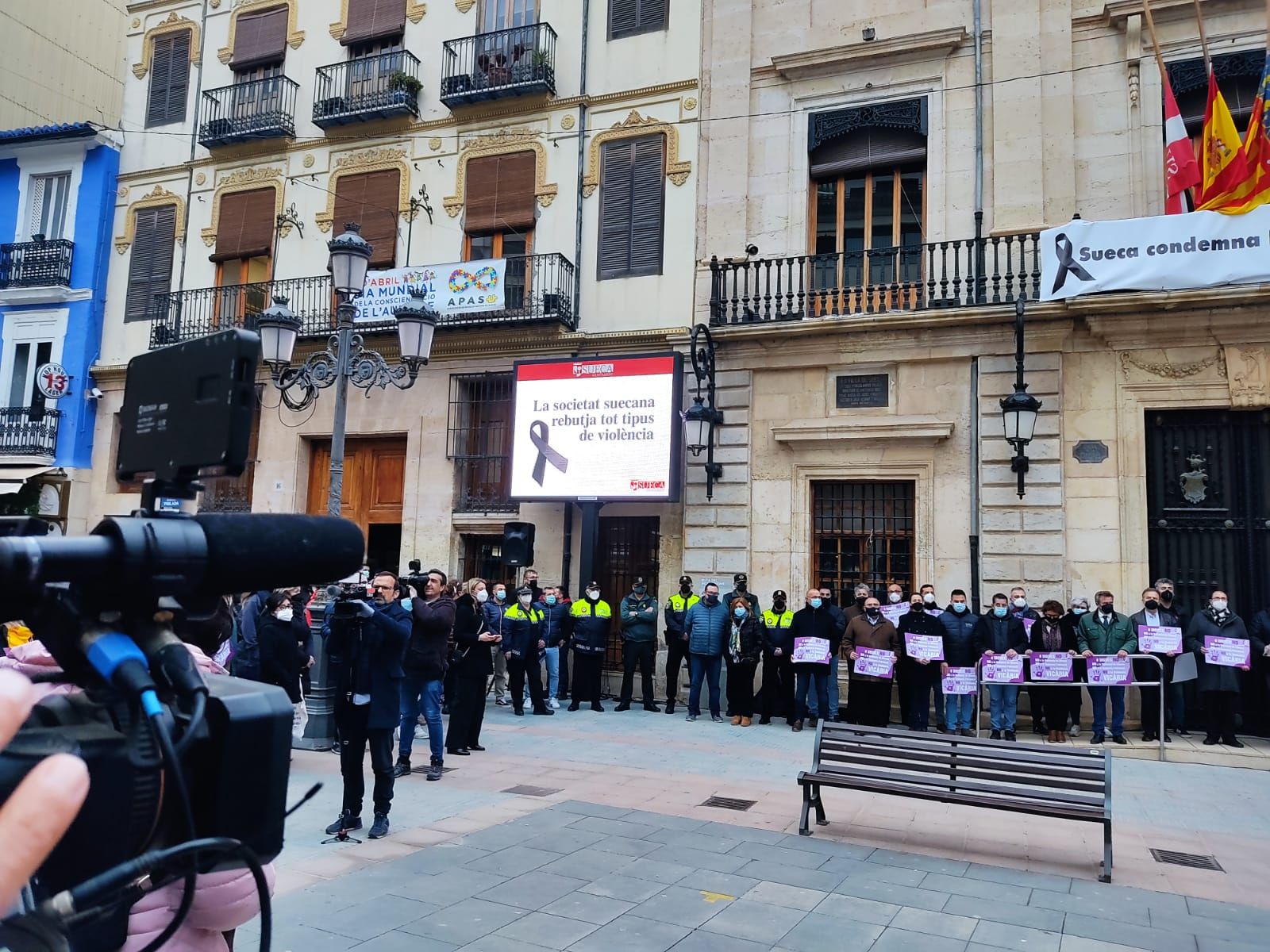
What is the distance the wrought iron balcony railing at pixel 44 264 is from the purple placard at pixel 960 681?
20.3 meters

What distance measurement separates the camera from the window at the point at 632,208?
1677cm

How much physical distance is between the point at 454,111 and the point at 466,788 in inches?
557

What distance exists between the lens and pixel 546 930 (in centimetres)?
520

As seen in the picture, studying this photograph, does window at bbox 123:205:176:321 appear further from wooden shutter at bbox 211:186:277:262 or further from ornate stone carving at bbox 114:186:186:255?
wooden shutter at bbox 211:186:277:262

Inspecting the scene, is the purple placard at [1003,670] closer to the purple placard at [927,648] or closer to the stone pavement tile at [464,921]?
the purple placard at [927,648]

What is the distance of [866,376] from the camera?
15.1 metres

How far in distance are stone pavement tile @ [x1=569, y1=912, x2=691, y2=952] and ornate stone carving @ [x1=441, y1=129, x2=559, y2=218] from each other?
47.8 feet

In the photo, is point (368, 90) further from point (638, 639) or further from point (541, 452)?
point (638, 639)

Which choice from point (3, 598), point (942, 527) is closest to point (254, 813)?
point (3, 598)

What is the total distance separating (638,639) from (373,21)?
45.4 ft

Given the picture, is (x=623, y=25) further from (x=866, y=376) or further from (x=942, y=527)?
(x=942, y=527)

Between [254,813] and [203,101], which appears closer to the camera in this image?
[254,813]

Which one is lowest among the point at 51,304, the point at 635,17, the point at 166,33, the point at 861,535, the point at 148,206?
the point at 861,535

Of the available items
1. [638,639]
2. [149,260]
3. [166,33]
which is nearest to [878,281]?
[638,639]
